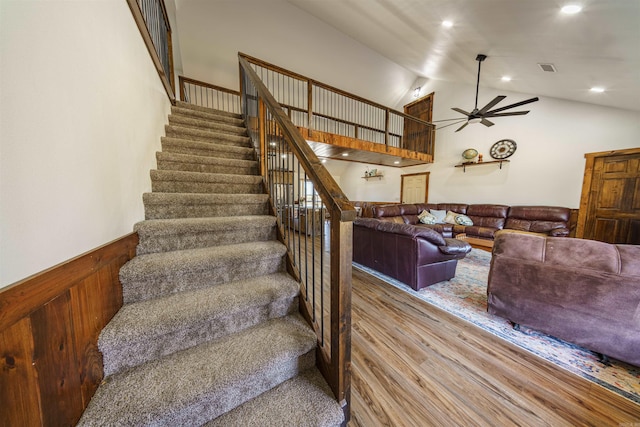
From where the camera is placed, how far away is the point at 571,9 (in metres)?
1.94

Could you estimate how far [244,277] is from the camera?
54.1 inches

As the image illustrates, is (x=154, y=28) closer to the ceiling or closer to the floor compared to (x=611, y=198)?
closer to the ceiling

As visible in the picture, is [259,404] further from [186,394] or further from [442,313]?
[442,313]

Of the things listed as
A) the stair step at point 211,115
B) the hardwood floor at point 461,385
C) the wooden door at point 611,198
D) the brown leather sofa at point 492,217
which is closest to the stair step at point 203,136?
the stair step at point 211,115

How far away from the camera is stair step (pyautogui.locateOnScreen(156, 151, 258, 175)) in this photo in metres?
1.95

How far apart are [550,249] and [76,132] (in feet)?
9.56

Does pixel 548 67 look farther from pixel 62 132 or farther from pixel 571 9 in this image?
pixel 62 132

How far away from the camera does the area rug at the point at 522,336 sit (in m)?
1.31

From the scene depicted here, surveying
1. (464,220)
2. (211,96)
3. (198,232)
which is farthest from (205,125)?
(464,220)

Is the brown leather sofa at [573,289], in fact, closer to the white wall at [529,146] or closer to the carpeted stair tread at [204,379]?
the carpeted stair tread at [204,379]

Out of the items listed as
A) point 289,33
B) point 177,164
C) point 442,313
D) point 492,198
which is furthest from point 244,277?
point 492,198

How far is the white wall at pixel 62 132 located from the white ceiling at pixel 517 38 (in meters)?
3.53

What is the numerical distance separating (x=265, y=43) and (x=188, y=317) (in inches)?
234

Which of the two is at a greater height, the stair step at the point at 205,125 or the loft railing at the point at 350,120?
the loft railing at the point at 350,120
